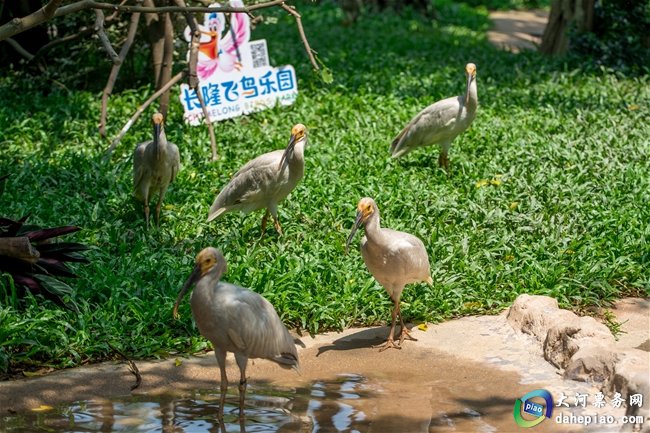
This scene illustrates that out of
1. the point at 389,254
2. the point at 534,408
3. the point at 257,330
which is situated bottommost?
the point at 534,408

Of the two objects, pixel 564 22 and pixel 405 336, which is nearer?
pixel 405 336

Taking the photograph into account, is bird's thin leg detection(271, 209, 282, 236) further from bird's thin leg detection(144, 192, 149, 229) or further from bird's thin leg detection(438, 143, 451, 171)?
bird's thin leg detection(438, 143, 451, 171)

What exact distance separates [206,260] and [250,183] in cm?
257

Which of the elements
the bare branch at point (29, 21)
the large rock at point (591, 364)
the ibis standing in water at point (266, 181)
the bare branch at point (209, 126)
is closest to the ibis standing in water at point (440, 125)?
the bare branch at point (209, 126)

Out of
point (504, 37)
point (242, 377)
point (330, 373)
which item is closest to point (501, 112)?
point (330, 373)

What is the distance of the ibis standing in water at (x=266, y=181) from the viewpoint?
7.62m

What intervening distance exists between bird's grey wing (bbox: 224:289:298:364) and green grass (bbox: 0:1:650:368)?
0.92 meters

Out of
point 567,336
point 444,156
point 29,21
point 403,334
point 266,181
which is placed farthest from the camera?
point 444,156

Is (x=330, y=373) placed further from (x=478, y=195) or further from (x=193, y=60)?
(x=193, y=60)

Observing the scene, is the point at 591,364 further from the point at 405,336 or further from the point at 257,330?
the point at 257,330

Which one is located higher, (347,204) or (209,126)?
(209,126)

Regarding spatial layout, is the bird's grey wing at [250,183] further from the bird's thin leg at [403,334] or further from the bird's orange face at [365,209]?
the bird's thin leg at [403,334]

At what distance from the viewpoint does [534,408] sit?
5.23 meters

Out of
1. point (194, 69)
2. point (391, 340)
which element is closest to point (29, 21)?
point (391, 340)
